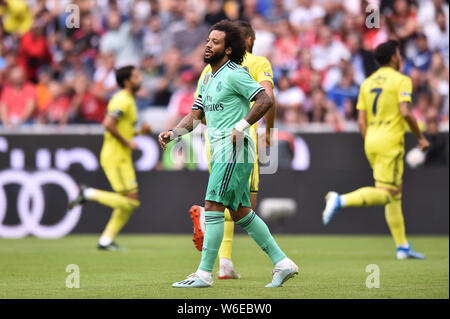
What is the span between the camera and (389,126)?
1090 cm

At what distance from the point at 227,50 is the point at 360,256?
4581 mm

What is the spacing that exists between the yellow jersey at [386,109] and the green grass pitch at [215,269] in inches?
56.3

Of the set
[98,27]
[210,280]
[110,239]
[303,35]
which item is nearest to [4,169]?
[110,239]

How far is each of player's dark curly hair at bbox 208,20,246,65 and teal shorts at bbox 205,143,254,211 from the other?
31.6 inches

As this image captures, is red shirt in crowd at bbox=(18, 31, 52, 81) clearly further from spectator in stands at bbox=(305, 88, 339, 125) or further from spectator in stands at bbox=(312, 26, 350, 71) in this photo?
spectator in stands at bbox=(305, 88, 339, 125)

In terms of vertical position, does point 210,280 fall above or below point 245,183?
below

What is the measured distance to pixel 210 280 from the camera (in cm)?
746

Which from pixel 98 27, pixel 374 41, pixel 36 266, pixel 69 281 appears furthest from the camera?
pixel 98 27

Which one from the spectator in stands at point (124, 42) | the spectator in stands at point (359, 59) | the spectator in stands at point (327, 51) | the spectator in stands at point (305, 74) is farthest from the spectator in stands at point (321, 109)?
the spectator in stands at point (124, 42)

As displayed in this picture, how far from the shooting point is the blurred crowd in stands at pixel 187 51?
1614 centimetres

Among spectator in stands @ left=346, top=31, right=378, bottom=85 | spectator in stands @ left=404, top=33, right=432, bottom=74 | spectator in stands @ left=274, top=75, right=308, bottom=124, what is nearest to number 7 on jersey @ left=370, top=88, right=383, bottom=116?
spectator in stands @ left=274, top=75, right=308, bottom=124

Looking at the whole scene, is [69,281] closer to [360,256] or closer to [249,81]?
[249,81]

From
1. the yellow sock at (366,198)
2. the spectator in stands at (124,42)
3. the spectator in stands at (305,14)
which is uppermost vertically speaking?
the spectator in stands at (305,14)

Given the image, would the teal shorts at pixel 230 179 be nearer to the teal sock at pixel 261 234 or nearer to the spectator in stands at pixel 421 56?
the teal sock at pixel 261 234
